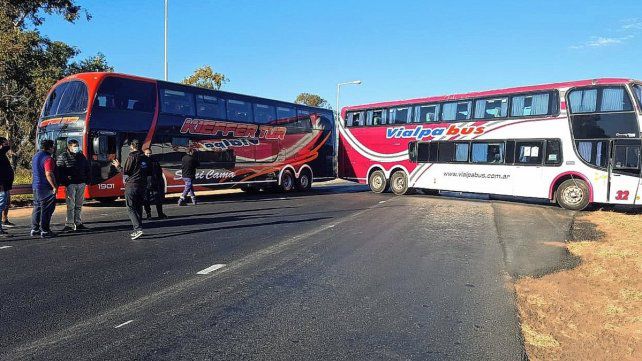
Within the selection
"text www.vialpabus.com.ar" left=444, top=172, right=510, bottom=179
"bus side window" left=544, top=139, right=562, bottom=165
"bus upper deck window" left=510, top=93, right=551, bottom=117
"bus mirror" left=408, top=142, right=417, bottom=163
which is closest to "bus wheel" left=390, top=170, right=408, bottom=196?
"bus mirror" left=408, top=142, right=417, bottom=163

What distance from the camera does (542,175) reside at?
15062mm

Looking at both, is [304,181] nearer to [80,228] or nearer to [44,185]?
[80,228]

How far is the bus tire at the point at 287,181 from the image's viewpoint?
68.1ft

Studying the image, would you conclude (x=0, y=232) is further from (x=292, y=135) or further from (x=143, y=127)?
(x=292, y=135)

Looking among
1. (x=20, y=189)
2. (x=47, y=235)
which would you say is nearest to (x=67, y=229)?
(x=47, y=235)

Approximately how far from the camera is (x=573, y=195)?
46.9ft

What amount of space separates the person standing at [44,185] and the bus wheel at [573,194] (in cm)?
1372

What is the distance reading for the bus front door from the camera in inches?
512

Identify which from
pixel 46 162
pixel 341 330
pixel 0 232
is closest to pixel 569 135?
pixel 341 330

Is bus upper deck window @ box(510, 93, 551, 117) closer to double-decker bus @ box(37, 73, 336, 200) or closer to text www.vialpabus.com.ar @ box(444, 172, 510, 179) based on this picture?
text www.vialpabus.com.ar @ box(444, 172, 510, 179)

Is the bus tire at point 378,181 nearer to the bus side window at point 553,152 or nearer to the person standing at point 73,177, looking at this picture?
the bus side window at point 553,152

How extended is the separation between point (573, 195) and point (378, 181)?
8.30m

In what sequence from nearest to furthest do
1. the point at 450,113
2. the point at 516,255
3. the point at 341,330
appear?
the point at 341,330
the point at 516,255
the point at 450,113

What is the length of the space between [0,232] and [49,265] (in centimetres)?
312
